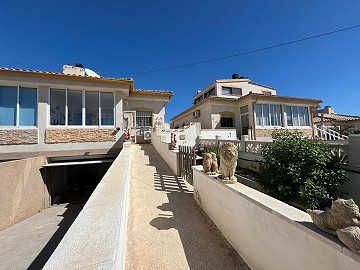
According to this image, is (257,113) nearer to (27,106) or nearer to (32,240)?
(32,240)

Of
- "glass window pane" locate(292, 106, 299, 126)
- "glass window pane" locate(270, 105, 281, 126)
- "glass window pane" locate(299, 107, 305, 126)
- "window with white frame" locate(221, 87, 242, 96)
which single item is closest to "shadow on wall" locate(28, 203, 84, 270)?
"glass window pane" locate(270, 105, 281, 126)

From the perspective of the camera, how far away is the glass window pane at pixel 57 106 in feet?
32.2

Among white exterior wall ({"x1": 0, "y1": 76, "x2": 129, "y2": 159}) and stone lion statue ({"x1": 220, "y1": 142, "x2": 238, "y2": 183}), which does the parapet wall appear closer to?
white exterior wall ({"x1": 0, "y1": 76, "x2": 129, "y2": 159})

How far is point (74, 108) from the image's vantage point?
10.2 metres

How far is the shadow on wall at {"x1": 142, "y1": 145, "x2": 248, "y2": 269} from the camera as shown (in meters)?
2.52

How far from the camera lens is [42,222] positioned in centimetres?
712

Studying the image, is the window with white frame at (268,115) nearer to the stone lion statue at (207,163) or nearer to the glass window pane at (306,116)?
the glass window pane at (306,116)

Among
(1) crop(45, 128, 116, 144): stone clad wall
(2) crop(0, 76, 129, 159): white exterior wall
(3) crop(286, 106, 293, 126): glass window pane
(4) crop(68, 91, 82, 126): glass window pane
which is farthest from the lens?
(3) crop(286, 106, 293, 126): glass window pane

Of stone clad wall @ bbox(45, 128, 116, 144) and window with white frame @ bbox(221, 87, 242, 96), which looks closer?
stone clad wall @ bbox(45, 128, 116, 144)

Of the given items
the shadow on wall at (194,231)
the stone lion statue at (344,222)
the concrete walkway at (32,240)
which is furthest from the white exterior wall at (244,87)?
the stone lion statue at (344,222)

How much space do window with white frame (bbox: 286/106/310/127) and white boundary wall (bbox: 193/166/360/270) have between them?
16704 millimetres

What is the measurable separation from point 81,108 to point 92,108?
2.10 feet

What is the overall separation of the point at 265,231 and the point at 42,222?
9.12 meters

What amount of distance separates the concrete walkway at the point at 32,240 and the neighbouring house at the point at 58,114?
3.73m
